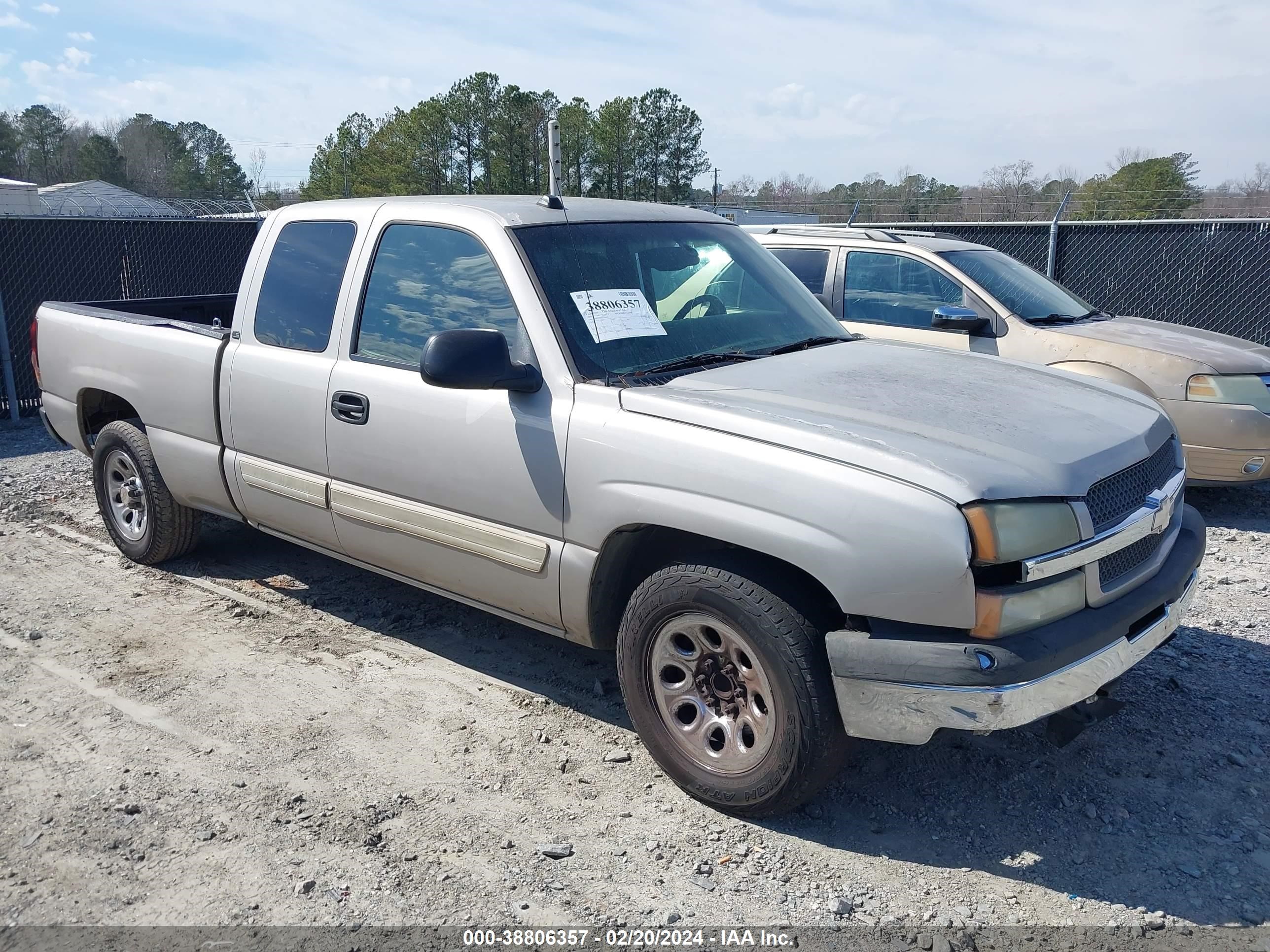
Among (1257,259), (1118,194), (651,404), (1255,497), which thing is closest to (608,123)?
(1118,194)

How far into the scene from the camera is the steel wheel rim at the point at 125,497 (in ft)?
18.4

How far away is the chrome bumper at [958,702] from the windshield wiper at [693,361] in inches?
51.9

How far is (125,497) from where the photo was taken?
5.79 meters

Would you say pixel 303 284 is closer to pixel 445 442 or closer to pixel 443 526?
pixel 445 442

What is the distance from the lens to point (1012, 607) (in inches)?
109

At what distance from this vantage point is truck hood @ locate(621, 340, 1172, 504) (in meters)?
2.86

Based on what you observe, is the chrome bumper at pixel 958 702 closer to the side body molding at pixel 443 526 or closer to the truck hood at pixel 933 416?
the truck hood at pixel 933 416

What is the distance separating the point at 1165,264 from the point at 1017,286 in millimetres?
5804

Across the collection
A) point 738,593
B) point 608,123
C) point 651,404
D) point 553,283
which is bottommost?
point 738,593

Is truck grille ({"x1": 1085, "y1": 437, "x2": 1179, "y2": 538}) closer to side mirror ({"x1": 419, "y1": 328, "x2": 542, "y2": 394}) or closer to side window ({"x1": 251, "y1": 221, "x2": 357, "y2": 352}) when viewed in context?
side mirror ({"x1": 419, "y1": 328, "x2": 542, "y2": 394})

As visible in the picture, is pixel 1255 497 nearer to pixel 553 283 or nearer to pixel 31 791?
pixel 553 283

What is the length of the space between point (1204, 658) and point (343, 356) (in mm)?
3987

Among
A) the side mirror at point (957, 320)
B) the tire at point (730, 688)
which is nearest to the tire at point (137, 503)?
the tire at point (730, 688)

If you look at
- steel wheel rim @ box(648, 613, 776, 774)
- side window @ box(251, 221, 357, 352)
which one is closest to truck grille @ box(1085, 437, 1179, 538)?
steel wheel rim @ box(648, 613, 776, 774)
